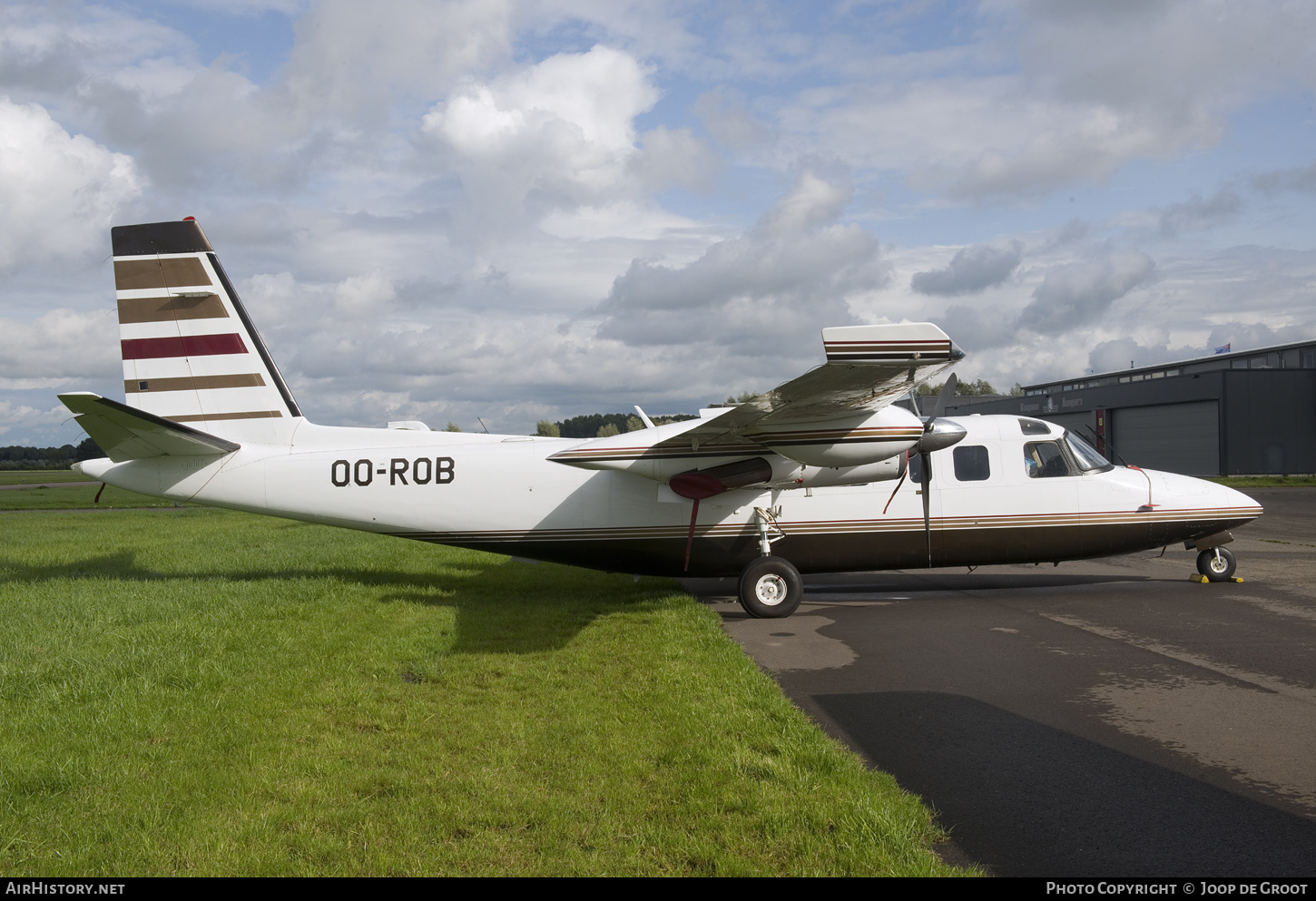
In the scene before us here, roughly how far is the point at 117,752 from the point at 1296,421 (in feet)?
190

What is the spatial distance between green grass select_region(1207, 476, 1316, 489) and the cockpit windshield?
31.8m

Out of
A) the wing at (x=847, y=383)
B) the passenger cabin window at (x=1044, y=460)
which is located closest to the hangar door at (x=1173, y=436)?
the passenger cabin window at (x=1044, y=460)

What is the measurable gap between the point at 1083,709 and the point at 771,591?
4.79m

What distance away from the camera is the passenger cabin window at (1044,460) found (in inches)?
463

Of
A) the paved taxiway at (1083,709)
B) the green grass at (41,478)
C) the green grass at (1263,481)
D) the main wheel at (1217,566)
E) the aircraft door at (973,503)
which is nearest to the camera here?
the paved taxiway at (1083,709)

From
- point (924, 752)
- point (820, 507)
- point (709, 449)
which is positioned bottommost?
point (924, 752)

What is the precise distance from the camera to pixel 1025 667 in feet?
25.7

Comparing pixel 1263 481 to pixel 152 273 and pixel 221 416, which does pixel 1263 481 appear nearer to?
pixel 221 416

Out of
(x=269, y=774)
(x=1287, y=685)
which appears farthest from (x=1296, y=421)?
(x=269, y=774)

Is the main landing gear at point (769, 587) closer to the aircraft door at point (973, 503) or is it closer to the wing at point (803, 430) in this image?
the wing at point (803, 430)

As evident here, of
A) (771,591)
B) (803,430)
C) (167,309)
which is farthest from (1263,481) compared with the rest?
(167,309)

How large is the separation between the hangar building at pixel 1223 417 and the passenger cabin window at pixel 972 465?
34955 mm
